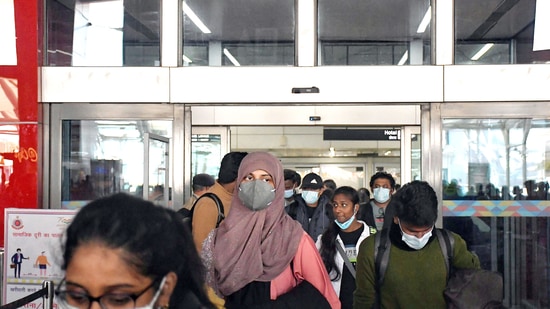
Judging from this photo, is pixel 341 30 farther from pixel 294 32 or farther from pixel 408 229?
pixel 408 229

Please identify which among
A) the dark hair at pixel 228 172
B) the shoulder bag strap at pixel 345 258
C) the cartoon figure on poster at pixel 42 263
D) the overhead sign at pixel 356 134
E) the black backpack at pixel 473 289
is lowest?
the cartoon figure on poster at pixel 42 263

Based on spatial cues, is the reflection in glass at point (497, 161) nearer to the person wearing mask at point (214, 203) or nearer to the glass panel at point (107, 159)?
the person wearing mask at point (214, 203)

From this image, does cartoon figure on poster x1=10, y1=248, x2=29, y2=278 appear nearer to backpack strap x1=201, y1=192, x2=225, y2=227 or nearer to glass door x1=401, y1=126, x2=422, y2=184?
backpack strap x1=201, y1=192, x2=225, y2=227

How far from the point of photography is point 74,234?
1.63 meters

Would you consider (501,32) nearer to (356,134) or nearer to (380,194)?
(380,194)

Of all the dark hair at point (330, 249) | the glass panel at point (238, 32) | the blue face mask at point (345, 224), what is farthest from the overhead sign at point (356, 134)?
the dark hair at point (330, 249)

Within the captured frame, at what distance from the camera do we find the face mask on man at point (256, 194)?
3404 millimetres

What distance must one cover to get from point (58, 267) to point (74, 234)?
14 centimetres

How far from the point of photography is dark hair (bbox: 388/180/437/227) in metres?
3.31

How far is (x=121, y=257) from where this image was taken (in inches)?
62.6

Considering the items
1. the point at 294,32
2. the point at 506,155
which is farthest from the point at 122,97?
the point at 506,155

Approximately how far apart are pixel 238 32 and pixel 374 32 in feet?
4.03

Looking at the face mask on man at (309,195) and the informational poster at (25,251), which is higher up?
the face mask on man at (309,195)

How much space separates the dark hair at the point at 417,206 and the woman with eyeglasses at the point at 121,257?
5.93 feet
